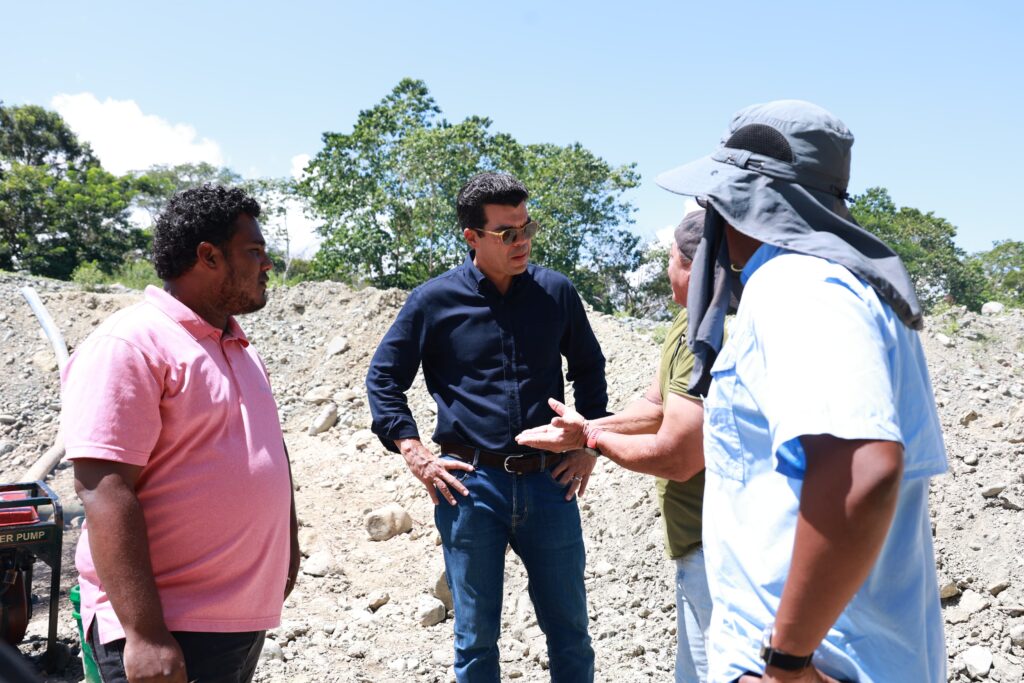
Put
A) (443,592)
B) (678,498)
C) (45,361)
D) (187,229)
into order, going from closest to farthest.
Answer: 1. (187,229)
2. (678,498)
3. (443,592)
4. (45,361)

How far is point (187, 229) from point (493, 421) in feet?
4.73

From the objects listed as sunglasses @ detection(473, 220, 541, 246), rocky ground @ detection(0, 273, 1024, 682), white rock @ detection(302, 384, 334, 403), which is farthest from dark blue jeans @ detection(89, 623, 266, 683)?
white rock @ detection(302, 384, 334, 403)

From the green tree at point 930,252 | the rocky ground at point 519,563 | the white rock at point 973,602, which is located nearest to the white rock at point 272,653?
the rocky ground at point 519,563

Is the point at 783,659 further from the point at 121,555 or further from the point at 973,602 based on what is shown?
the point at 973,602

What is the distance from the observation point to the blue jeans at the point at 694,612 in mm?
2715

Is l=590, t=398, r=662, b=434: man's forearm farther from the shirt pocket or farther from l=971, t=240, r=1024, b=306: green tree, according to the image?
l=971, t=240, r=1024, b=306: green tree

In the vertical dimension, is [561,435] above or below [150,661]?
above

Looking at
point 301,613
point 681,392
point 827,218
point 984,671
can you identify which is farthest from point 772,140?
point 301,613

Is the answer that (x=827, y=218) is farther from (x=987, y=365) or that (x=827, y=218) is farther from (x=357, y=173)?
(x=357, y=173)

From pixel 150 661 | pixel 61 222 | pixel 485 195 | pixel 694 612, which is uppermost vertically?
pixel 61 222

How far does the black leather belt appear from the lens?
3.42 meters

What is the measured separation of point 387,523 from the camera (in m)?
7.52

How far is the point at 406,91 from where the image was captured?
1950 cm

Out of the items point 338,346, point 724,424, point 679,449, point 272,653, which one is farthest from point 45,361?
point 724,424
